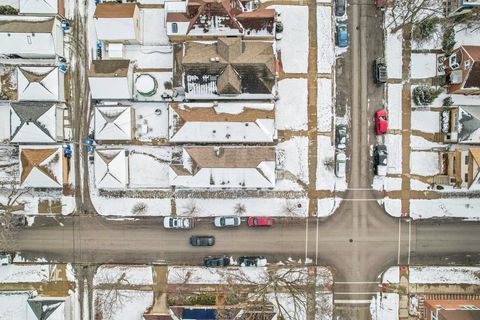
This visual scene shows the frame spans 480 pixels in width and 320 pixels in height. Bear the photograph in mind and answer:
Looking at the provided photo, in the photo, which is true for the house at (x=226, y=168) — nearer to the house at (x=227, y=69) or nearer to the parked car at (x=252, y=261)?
the house at (x=227, y=69)

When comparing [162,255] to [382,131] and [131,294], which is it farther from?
[382,131]

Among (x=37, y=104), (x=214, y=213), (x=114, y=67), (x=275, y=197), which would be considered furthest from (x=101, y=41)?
(x=275, y=197)

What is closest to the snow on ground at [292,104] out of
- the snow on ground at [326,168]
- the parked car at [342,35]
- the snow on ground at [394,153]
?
the snow on ground at [326,168]

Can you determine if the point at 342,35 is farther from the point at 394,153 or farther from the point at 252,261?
the point at 252,261

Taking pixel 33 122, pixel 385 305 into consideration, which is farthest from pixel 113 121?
pixel 385 305

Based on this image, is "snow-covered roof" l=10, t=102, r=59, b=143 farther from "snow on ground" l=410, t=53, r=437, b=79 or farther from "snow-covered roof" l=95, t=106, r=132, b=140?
"snow on ground" l=410, t=53, r=437, b=79

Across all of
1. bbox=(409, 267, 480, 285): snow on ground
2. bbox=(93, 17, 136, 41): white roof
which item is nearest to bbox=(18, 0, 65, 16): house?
bbox=(93, 17, 136, 41): white roof
